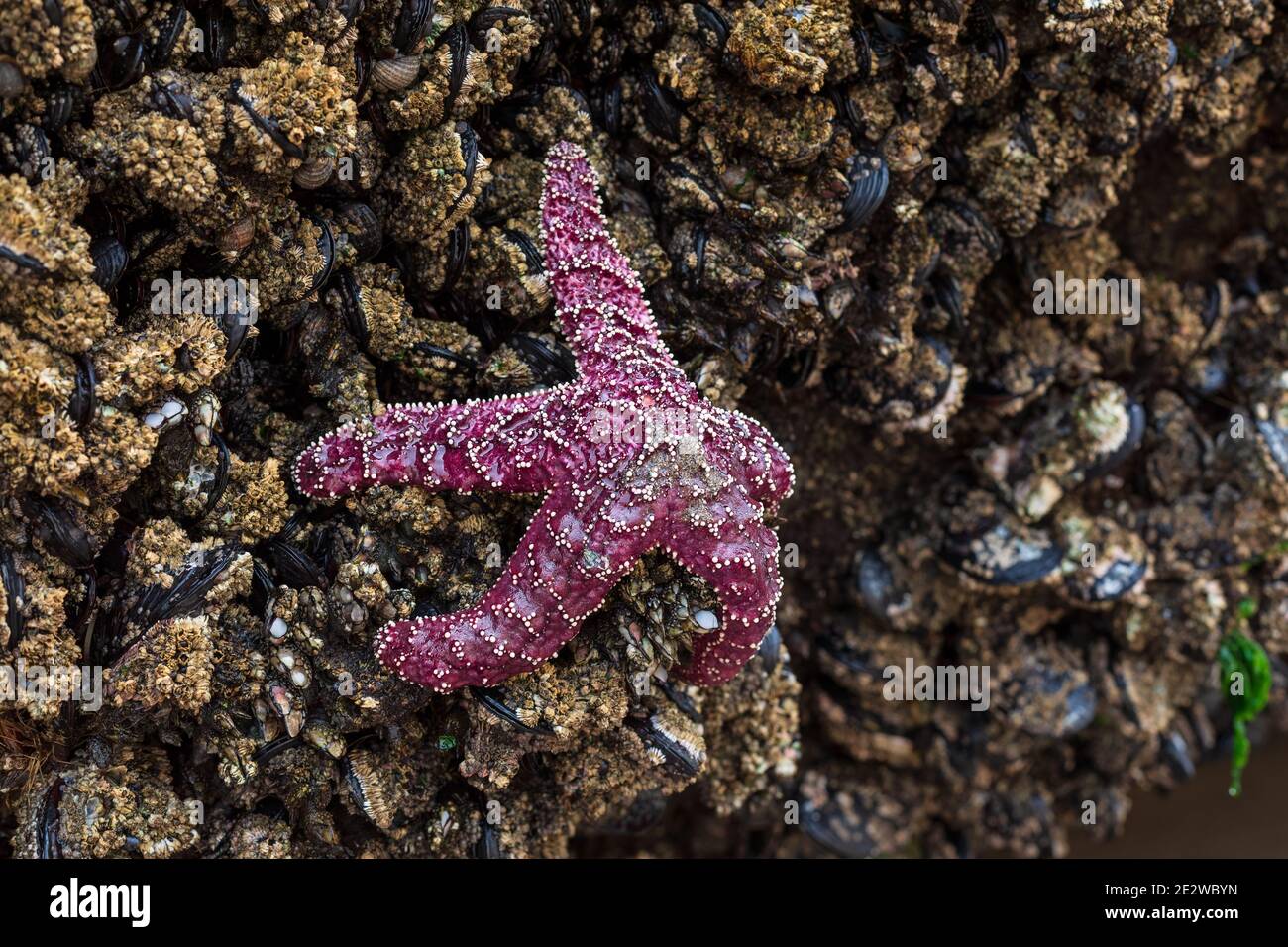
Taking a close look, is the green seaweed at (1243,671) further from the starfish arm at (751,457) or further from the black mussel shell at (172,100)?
the black mussel shell at (172,100)

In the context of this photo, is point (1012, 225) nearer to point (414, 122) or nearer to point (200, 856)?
point (414, 122)

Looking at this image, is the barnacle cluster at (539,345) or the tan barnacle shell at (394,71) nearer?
the barnacle cluster at (539,345)

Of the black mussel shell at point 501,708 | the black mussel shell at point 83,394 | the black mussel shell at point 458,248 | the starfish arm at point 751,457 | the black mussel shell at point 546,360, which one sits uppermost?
the black mussel shell at point 458,248

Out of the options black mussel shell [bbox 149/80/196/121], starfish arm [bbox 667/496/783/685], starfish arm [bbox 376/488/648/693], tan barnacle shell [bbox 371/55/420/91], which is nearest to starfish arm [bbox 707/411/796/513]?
starfish arm [bbox 667/496/783/685]

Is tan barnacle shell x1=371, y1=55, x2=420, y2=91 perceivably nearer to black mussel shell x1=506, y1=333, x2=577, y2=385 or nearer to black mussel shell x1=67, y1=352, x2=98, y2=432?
black mussel shell x1=506, y1=333, x2=577, y2=385

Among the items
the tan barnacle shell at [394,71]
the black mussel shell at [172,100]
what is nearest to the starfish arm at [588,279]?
the tan barnacle shell at [394,71]

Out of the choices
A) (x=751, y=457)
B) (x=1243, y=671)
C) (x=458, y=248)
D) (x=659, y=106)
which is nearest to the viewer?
(x=751, y=457)

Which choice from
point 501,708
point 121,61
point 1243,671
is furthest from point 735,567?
point 1243,671

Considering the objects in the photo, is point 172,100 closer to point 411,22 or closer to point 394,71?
point 394,71
